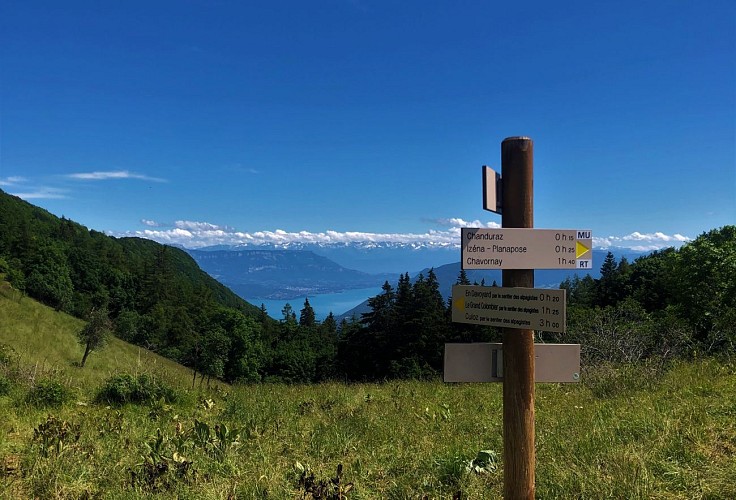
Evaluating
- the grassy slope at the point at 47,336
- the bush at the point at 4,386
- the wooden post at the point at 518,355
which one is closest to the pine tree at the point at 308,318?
the grassy slope at the point at 47,336

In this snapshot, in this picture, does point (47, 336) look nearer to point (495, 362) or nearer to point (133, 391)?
point (133, 391)

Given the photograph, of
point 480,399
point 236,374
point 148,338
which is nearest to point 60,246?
point 148,338

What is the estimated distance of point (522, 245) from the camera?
2682 millimetres

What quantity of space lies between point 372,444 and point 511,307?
3058 millimetres

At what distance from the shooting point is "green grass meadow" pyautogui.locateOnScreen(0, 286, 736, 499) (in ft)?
11.8

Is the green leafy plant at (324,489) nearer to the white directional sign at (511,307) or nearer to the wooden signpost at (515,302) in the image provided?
the wooden signpost at (515,302)

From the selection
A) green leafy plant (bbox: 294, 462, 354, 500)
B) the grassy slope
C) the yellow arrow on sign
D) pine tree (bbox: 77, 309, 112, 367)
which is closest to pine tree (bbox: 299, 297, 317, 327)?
the grassy slope

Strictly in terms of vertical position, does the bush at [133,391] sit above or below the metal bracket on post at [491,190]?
below

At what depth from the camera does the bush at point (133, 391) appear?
22.4 feet

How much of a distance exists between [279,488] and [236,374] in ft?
181

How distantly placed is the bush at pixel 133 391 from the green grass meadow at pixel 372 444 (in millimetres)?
165

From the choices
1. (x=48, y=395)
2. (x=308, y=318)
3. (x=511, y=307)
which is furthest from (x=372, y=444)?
(x=308, y=318)

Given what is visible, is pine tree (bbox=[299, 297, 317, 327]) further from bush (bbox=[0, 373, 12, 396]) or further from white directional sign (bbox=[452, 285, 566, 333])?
white directional sign (bbox=[452, 285, 566, 333])

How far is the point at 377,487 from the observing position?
150 inches
